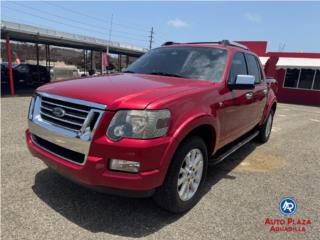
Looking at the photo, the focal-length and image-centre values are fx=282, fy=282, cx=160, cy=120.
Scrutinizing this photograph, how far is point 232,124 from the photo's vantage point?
406 centimetres

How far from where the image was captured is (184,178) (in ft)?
10.2

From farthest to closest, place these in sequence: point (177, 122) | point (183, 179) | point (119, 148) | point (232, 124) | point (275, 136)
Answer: point (275, 136) < point (232, 124) < point (183, 179) < point (177, 122) < point (119, 148)

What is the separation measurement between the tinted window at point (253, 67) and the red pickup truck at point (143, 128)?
48.6 inches

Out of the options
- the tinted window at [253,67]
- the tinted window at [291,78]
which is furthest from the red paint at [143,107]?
the tinted window at [291,78]

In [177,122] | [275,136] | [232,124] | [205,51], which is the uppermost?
[205,51]

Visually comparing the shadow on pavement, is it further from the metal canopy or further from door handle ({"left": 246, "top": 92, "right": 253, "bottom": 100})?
the metal canopy

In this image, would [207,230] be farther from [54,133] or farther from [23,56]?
[23,56]

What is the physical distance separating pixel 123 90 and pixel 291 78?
21.6 metres

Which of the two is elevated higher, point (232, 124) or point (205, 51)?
point (205, 51)

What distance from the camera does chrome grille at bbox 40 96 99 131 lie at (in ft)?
8.66

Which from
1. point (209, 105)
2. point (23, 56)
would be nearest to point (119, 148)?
point (209, 105)

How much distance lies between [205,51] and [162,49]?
807 millimetres

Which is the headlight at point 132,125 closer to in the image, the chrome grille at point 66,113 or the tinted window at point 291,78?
the chrome grille at point 66,113

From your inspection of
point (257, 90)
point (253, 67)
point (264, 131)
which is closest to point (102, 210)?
point (257, 90)
